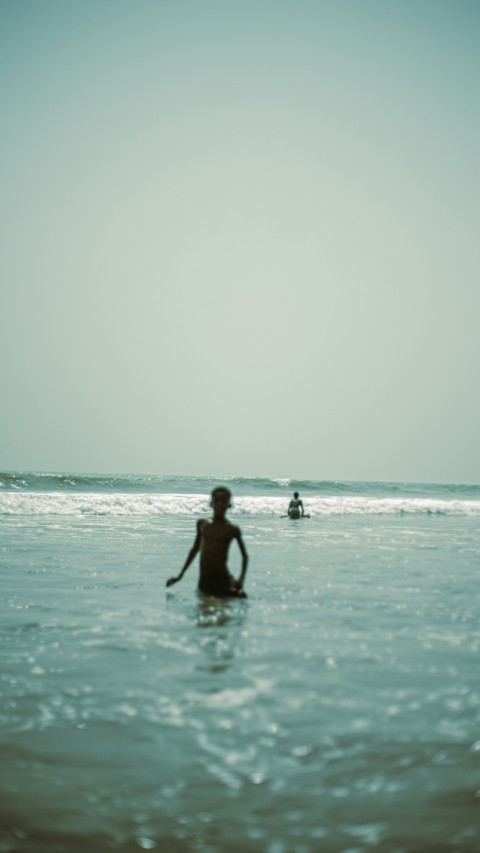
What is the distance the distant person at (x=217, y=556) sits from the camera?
8.73m

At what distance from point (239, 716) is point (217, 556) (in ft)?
14.3

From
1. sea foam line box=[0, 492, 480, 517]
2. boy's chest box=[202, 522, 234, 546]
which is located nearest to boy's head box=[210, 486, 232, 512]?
boy's chest box=[202, 522, 234, 546]

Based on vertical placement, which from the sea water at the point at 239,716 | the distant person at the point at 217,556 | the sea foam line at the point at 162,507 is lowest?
the sea foam line at the point at 162,507

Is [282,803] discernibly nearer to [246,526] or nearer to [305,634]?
[305,634]

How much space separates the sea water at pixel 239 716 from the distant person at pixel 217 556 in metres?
0.31

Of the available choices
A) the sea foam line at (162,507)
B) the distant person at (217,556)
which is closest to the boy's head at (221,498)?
the distant person at (217,556)

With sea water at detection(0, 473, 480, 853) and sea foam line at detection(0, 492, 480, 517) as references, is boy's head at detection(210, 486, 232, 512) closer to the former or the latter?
sea water at detection(0, 473, 480, 853)

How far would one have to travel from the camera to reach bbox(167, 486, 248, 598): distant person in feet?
28.6

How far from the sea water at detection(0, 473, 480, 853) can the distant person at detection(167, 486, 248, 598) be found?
306mm

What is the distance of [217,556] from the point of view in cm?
878

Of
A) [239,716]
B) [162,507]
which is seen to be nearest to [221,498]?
[239,716]

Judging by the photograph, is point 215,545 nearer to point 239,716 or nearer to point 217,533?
point 217,533

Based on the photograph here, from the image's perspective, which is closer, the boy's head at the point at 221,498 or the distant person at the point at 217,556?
the boy's head at the point at 221,498

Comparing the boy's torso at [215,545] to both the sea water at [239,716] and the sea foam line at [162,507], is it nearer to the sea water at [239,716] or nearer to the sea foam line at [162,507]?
the sea water at [239,716]
